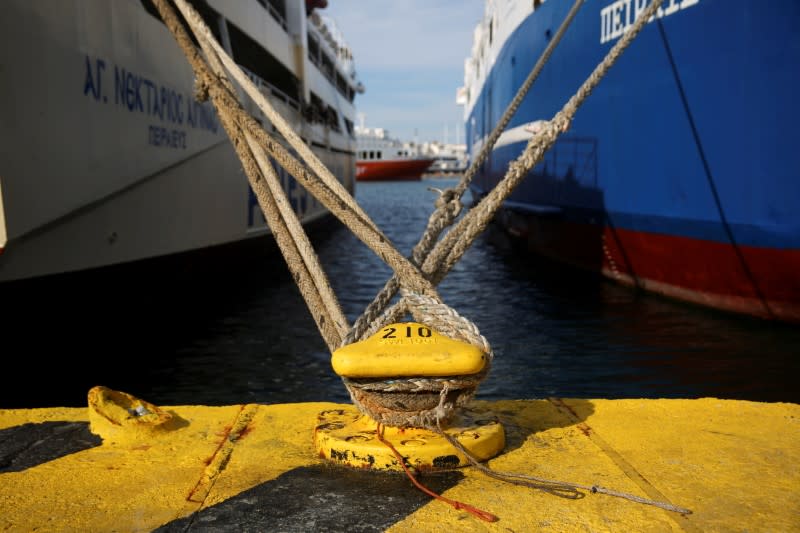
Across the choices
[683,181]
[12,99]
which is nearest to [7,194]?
[12,99]

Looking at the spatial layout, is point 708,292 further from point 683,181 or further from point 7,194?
point 7,194

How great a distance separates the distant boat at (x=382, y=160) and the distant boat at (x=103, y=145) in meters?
79.4

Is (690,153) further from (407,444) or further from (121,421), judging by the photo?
(121,421)

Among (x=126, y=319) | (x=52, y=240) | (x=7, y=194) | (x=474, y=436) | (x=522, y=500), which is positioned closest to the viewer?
(x=522, y=500)

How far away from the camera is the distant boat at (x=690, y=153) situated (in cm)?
756

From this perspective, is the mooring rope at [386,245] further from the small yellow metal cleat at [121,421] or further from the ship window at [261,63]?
the ship window at [261,63]

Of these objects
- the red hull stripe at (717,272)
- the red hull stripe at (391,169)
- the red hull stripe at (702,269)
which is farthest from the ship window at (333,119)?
the red hull stripe at (391,169)

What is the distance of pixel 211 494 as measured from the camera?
2.61 m

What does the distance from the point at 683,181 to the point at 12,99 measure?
748 cm

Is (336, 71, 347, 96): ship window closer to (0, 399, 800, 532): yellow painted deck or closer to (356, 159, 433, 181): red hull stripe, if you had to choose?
(0, 399, 800, 532): yellow painted deck

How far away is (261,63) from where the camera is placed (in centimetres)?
1797

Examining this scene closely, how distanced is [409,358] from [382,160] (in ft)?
295

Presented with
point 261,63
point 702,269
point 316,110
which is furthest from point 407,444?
point 316,110

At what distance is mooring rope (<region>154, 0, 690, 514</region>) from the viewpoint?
2.85m
